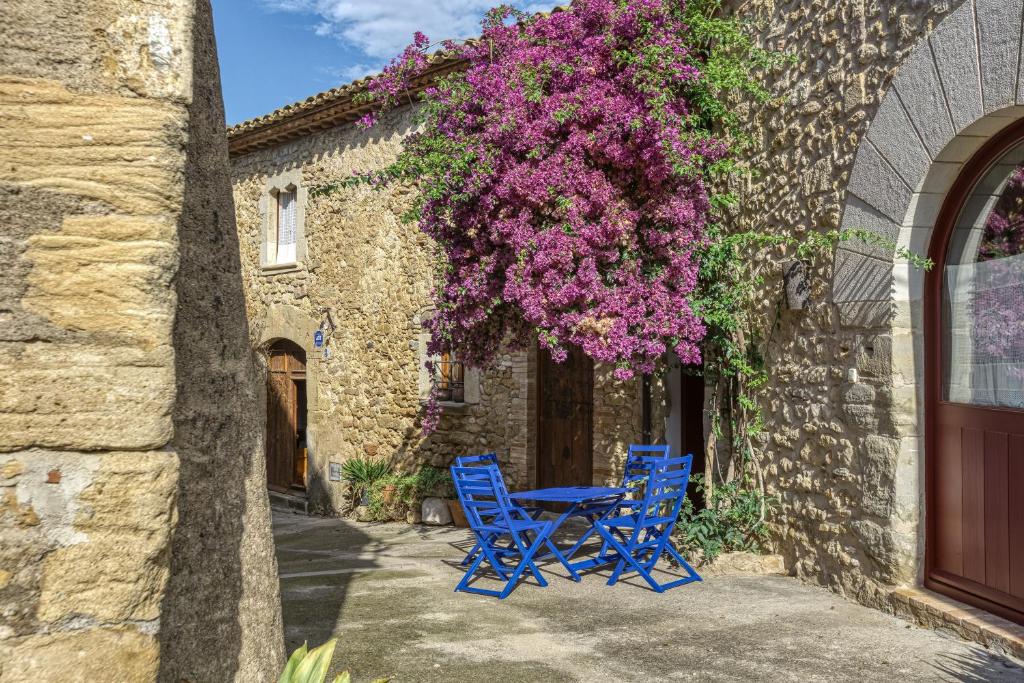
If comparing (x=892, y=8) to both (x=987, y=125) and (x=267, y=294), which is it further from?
(x=267, y=294)

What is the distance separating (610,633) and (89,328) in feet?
11.9

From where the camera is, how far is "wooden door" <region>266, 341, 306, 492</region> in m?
12.4

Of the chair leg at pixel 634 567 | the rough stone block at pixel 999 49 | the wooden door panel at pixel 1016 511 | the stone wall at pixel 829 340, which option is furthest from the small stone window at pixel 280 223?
the wooden door panel at pixel 1016 511

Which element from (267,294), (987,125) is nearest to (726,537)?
(987,125)

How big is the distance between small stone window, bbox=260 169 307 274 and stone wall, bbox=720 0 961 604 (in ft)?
23.7

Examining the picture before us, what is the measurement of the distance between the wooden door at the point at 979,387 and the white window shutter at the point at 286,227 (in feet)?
29.5

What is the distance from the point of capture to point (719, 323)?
614 centimetres

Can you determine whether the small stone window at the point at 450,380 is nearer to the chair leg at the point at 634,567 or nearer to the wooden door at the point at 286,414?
the wooden door at the point at 286,414

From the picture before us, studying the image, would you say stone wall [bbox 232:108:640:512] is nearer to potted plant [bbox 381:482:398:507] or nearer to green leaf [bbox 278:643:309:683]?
potted plant [bbox 381:482:398:507]

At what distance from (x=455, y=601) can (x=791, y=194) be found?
10.8ft

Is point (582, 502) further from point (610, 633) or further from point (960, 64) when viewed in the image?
point (960, 64)

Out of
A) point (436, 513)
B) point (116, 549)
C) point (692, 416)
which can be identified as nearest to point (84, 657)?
point (116, 549)

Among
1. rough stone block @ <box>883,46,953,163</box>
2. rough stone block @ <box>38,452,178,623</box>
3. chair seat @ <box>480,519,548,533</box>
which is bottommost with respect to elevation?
chair seat @ <box>480,519,548,533</box>

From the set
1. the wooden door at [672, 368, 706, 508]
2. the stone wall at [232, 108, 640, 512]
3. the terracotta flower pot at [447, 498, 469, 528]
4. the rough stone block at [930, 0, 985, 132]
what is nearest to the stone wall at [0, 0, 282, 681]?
the rough stone block at [930, 0, 985, 132]
